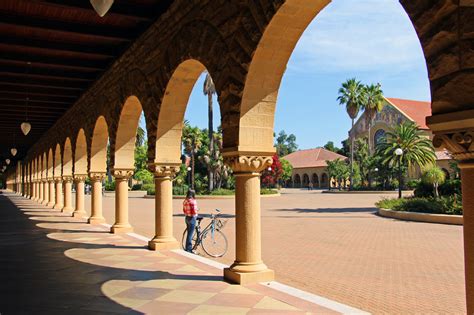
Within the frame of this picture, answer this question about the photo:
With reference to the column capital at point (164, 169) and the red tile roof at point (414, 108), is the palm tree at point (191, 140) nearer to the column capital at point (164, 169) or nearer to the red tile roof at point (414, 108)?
the red tile roof at point (414, 108)

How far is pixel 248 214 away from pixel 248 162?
2.53ft

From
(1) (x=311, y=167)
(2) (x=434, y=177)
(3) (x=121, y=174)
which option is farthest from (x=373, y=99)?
(3) (x=121, y=174)

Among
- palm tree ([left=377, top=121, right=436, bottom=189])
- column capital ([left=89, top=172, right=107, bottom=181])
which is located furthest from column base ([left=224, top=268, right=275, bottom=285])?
palm tree ([left=377, top=121, right=436, bottom=189])

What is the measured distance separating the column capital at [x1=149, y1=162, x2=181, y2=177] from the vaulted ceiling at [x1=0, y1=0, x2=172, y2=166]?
119 inches

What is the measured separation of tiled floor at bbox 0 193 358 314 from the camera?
5.21 m

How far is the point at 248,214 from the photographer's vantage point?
21.5ft

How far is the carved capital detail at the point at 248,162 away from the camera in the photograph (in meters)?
6.45

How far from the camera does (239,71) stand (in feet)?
20.6

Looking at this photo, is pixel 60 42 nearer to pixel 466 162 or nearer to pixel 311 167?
pixel 466 162

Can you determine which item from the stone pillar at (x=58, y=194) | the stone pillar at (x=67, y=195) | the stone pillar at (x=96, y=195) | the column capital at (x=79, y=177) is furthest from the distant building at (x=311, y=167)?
the stone pillar at (x=96, y=195)

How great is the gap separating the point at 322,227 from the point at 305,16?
1077cm

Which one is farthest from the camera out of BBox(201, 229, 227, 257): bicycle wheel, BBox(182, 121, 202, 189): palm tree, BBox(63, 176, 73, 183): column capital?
BBox(182, 121, 202, 189): palm tree

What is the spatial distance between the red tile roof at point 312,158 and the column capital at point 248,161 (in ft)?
215

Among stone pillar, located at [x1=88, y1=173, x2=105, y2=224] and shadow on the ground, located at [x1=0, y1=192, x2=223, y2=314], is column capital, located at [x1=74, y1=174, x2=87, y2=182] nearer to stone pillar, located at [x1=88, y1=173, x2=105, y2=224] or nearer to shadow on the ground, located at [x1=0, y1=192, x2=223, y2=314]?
stone pillar, located at [x1=88, y1=173, x2=105, y2=224]
